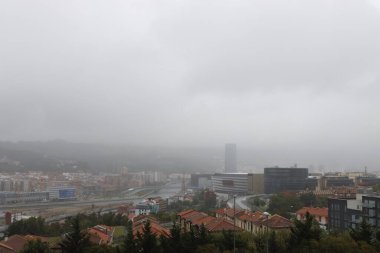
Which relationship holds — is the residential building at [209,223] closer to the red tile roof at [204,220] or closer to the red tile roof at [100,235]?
the red tile roof at [204,220]

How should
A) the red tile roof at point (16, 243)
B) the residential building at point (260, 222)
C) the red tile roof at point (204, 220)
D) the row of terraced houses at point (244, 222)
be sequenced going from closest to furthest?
the red tile roof at point (16, 243) < the row of terraced houses at point (244, 222) < the residential building at point (260, 222) < the red tile roof at point (204, 220)

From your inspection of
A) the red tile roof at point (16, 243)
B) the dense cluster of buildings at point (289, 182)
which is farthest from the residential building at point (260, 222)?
the dense cluster of buildings at point (289, 182)

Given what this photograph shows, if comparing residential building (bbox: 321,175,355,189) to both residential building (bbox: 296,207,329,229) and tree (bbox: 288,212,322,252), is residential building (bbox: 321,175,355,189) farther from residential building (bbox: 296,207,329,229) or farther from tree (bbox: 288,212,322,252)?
tree (bbox: 288,212,322,252)

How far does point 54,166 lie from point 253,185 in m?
97.4

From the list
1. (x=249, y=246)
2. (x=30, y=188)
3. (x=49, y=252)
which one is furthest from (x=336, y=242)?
(x=30, y=188)

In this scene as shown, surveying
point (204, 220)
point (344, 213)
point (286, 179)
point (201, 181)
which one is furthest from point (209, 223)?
point (201, 181)

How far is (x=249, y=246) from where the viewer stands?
18.2 metres

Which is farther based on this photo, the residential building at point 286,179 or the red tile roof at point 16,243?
the residential building at point 286,179

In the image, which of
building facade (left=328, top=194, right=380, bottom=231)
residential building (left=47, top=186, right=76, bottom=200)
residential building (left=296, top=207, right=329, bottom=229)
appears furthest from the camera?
residential building (left=47, top=186, right=76, bottom=200)

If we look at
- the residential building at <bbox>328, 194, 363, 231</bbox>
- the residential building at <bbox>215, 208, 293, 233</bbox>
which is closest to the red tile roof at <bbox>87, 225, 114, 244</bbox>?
the residential building at <bbox>215, 208, 293, 233</bbox>

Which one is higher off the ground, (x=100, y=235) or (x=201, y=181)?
(x=100, y=235)

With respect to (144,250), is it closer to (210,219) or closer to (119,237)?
(119,237)

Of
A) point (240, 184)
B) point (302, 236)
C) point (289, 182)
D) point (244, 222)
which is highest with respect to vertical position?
point (289, 182)

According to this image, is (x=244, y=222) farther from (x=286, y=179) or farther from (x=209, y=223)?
(x=286, y=179)
